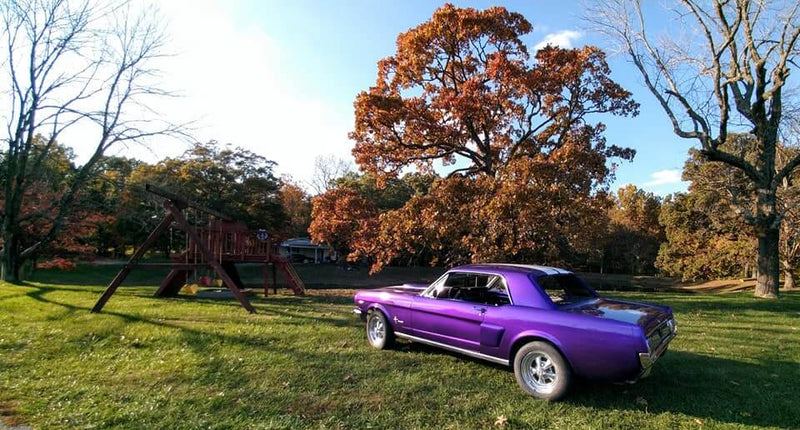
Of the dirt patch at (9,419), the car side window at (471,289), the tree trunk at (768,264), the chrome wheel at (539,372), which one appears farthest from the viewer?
the tree trunk at (768,264)

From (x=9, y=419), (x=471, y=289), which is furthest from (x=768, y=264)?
(x=9, y=419)

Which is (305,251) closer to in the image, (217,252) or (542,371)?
(217,252)

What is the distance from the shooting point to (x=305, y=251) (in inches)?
2409

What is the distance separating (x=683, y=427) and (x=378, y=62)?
15.7 metres

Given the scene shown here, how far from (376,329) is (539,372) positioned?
2.84 meters

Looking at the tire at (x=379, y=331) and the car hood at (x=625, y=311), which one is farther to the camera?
the tire at (x=379, y=331)

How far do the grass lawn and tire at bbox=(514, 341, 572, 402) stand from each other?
0.15 metres

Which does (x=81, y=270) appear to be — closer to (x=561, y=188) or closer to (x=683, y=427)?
(x=561, y=188)

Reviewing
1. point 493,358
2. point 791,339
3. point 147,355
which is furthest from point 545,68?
point 147,355

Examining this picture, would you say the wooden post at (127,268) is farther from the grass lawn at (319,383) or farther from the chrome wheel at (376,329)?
the chrome wheel at (376,329)

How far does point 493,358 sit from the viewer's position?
5.20 m

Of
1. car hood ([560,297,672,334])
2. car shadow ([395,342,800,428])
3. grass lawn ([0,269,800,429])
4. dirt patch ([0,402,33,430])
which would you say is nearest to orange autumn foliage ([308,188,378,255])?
grass lawn ([0,269,800,429])

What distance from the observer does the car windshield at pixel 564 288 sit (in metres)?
5.41

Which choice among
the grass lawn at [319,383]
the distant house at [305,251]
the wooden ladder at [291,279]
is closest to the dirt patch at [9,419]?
the grass lawn at [319,383]
